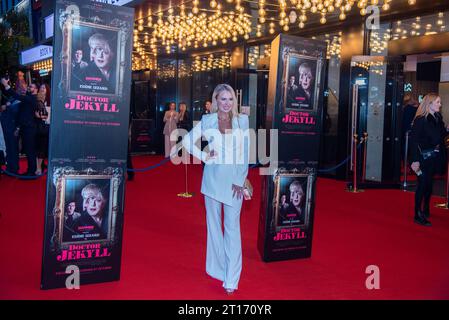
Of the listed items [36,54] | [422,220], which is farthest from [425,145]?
[36,54]

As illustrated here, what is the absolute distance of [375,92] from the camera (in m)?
9.35

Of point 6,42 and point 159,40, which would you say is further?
point 159,40

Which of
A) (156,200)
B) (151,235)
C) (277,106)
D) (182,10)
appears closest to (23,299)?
(151,235)

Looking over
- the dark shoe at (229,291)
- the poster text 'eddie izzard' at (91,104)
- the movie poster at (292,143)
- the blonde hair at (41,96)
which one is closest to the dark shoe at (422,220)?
the movie poster at (292,143)

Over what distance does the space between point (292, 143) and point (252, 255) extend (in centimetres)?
114

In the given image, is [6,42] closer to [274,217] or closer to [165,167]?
[165,167]

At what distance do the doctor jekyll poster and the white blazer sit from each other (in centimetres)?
65

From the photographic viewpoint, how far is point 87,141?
11.4 feet

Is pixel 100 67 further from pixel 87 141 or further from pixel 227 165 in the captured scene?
pixel 227 165

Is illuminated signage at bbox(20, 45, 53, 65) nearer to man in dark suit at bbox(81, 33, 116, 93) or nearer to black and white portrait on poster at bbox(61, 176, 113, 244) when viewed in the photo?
man in dark suit at bbox(81, 33, 116, 93)

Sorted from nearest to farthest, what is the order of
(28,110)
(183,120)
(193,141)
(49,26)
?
(193,141)
(28,110)
(49,26)
(183,120)

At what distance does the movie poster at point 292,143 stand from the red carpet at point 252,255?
0.78ft

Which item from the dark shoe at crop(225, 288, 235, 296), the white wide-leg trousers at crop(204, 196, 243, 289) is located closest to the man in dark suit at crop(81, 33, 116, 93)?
the white wide-leg trousers at crop(204, 196, 243, 289)

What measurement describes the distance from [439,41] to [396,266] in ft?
17.1
